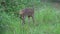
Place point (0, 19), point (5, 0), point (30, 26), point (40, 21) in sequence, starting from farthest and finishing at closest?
point (5, 0), point (40, 21), point (30, 26), point (0, 19)

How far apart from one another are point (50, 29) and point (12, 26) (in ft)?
4.27

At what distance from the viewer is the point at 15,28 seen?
855 cm

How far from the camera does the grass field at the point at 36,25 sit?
833cm

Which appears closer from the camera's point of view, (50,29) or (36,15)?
(50,29)

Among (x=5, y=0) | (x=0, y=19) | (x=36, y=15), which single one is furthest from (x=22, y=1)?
(x=0, y=19)

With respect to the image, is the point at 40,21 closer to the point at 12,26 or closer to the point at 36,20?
the point at 36,20

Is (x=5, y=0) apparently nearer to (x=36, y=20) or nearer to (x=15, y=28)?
(x=36, y=20)

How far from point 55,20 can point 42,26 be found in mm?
1112

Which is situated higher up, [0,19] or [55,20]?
[0,19]

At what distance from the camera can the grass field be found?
833cm

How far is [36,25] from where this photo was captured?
920cm

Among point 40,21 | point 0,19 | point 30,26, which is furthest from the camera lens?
point 40,21

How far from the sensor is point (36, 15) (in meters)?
10.1

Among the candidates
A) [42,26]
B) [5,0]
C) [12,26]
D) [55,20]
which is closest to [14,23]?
[12,26]
